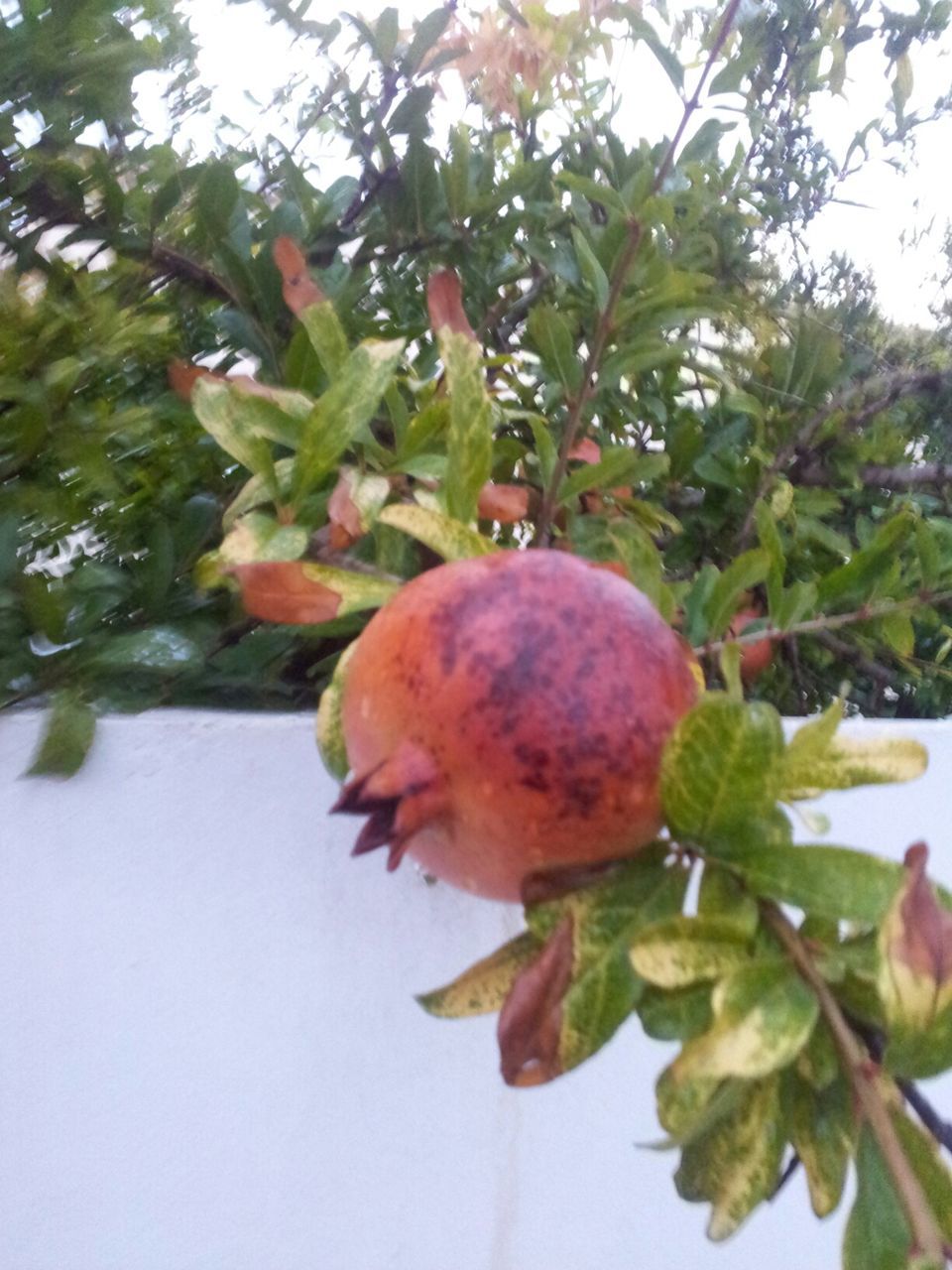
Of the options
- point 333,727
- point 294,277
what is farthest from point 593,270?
point 333,727

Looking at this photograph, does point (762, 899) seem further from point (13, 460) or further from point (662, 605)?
point (13, 460)

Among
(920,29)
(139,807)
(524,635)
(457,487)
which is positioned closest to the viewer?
(524,635)

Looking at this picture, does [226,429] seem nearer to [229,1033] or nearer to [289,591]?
[289,591]

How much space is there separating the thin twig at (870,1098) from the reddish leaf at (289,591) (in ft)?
0.61

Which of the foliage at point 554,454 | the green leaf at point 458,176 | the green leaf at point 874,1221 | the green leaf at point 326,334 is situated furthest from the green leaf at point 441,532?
the green leaf at point 458,176

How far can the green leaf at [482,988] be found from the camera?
0.30 meters

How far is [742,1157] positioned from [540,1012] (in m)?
0.08

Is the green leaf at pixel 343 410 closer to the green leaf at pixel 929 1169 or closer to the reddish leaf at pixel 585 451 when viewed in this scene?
the reddish leaf at pixel 585 451

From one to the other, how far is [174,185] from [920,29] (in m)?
0.70

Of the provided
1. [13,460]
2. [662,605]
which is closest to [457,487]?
[662,605]

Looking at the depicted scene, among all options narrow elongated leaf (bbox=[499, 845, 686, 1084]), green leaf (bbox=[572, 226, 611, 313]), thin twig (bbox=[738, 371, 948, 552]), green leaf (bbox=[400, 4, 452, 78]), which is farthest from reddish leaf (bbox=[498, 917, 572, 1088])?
green leaf (bbox=[400, 4, 452, 78])

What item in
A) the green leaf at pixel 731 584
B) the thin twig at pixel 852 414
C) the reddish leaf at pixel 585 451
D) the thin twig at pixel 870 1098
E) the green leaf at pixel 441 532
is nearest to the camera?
the thin twig at pixel 870 1098

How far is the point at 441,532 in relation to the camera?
0.34 metres

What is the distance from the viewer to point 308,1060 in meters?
0.53
